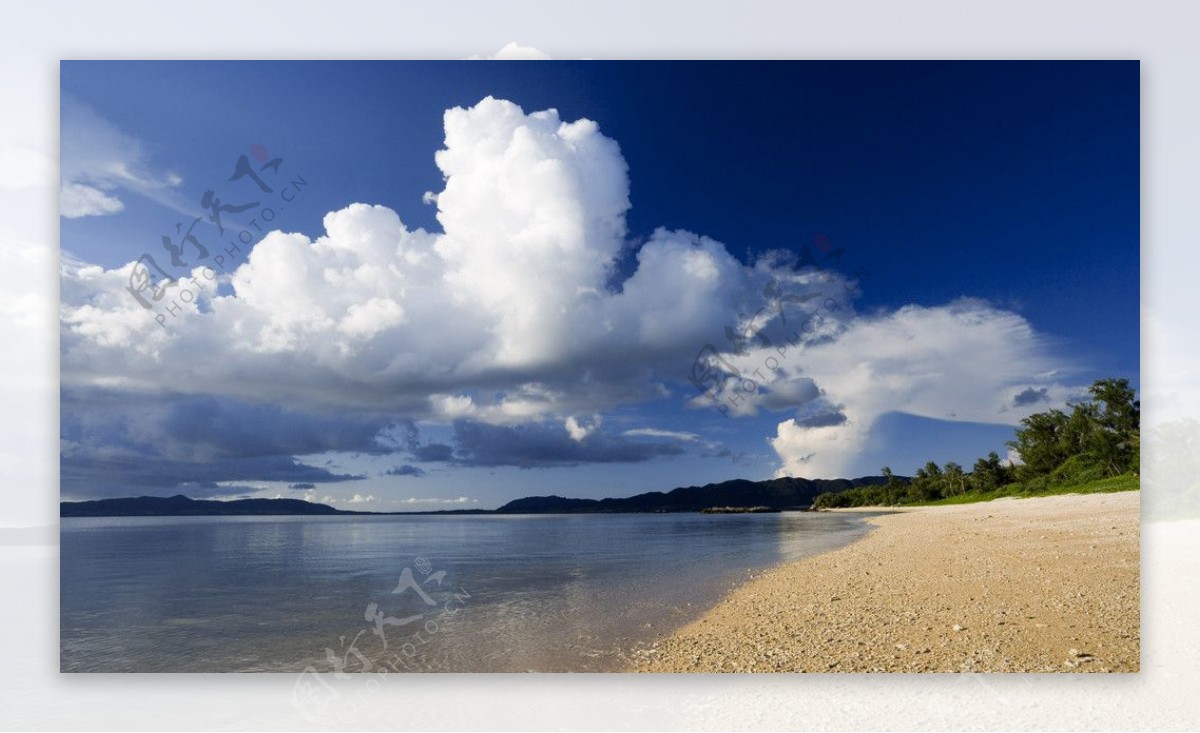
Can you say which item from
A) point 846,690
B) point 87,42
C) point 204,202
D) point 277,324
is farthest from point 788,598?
point 87,42

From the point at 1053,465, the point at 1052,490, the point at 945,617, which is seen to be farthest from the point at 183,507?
the point at 1052,490

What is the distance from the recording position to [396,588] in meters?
8.61

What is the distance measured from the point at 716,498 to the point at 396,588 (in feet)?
A: 12.6

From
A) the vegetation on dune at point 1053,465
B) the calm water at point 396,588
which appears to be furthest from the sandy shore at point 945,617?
the vegetation on dune at point 1053,465

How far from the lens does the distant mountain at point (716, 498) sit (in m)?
7.83

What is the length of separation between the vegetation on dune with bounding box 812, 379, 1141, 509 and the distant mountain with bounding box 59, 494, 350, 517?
18.5 feet

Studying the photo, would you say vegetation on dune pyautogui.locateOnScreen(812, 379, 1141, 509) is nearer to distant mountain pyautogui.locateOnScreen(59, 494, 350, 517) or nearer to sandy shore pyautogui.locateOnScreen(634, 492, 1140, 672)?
sandy shore pyautogui.locateOnScreen(634, 492, 1140, 672)

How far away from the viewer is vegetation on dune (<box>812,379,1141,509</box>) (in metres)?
7.15

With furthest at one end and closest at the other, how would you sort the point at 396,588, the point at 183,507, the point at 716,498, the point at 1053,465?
the point at 1053,465 → the point at 396,588 → the point at 716,498 → the point at 183,507

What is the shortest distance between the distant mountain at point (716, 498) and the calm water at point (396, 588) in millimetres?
584

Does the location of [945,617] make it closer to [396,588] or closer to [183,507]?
[396,588]

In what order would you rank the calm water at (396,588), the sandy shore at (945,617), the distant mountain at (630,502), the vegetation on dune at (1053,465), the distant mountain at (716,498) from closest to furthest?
the sandy shore at (945,617) < the calm water at (396,588) < the distant mountain at (630,502) < the vegetation on dune at (1053,465) < the distant mountain at (716,498)

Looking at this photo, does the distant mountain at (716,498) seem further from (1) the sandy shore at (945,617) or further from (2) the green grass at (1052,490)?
(2) the green grass at (1052,490)

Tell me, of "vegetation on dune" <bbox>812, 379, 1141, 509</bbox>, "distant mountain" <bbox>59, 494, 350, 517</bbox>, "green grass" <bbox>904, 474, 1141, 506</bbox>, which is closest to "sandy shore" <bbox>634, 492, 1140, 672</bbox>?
"vegetation on dune" <bbox>812, 379, 1141, 509</bbox>
